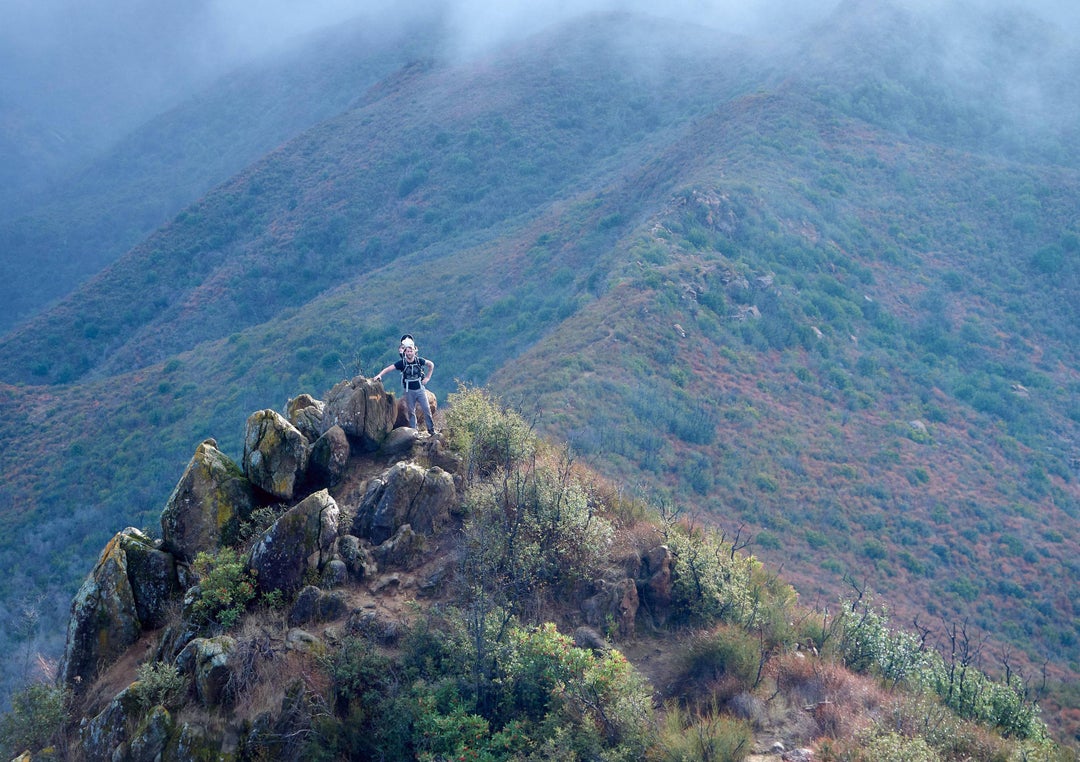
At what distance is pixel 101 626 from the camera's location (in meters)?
9.10

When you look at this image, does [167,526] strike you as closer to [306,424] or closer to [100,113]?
[306,424]

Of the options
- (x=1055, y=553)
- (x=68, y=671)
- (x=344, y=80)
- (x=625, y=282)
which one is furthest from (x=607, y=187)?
(x=344, y=80)

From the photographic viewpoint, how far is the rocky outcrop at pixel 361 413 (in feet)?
35.7

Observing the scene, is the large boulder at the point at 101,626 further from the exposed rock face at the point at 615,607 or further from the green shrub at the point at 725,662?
the green shrub at the point at 725,662

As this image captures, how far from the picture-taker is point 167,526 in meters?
9.69

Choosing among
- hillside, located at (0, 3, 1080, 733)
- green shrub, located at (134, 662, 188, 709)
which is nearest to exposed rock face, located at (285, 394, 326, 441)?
green shrub, located at (134, 662, 188, 709)

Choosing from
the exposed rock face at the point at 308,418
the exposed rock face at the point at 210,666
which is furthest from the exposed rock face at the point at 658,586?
the exposed rock face at the point at 308,418

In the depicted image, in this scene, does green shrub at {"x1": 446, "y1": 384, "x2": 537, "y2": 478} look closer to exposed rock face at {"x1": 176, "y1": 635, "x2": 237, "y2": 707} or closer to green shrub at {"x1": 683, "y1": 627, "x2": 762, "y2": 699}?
green shrub at {"x1": 683, "y1": 627, "x2": 762, "y2": 699}

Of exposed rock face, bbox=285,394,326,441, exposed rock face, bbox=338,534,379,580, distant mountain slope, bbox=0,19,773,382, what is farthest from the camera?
distant mountain slope, bbox=0,19,773,382

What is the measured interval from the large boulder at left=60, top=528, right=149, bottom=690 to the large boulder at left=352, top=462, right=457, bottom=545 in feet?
9.00

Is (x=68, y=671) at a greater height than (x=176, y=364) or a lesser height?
greater

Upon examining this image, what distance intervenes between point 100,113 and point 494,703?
120m

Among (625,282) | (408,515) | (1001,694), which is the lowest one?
(625,282)

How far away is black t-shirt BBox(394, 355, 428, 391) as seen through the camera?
436 inches
